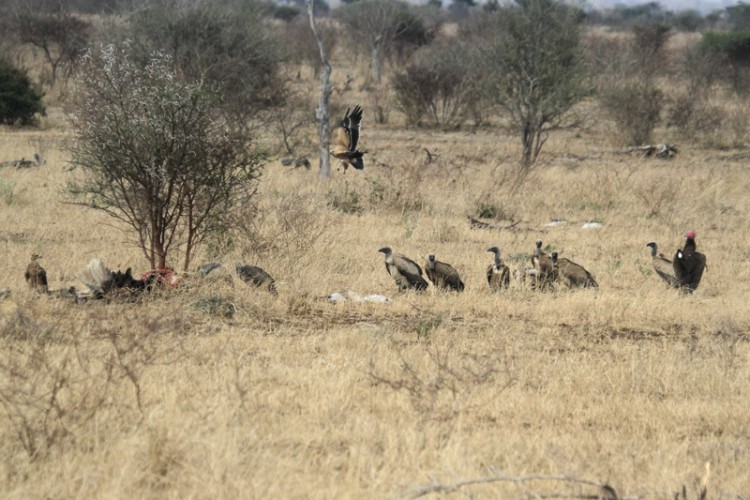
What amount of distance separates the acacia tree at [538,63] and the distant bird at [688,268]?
1017cm

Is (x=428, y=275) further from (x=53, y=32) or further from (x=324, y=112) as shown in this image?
(x=53, y=32)

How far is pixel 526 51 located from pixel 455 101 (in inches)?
269

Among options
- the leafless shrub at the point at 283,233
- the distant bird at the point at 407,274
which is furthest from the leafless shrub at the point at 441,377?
the leafless shrub at the point at 283,233

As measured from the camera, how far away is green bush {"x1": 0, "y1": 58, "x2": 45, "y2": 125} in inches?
926

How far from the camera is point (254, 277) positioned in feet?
28.0

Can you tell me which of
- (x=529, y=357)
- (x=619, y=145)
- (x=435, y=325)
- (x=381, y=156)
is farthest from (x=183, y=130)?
(x=619, y=145)

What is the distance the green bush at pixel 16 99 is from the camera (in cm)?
2353

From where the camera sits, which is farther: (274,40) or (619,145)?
(274,40)

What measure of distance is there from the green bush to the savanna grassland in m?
11.7

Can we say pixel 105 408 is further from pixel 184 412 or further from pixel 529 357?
pixel 529 357

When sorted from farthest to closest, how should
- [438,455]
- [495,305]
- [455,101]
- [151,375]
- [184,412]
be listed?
[455,101], [495,305], [151,375], [184,412], [438,455]

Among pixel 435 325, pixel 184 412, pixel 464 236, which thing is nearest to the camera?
pixel 184 412

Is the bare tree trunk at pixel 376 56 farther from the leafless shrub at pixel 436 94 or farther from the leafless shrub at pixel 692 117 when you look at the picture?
the leafless shrub at pixel 692 117

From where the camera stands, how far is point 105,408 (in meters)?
5.14
